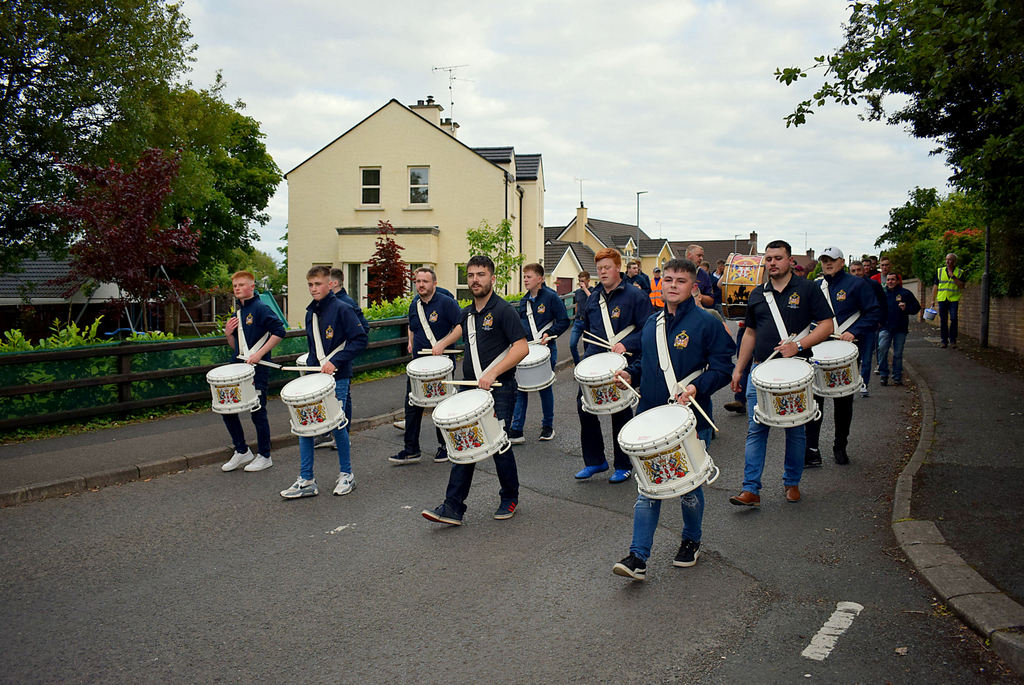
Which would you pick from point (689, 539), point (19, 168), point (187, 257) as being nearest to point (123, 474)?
point (689, 539)

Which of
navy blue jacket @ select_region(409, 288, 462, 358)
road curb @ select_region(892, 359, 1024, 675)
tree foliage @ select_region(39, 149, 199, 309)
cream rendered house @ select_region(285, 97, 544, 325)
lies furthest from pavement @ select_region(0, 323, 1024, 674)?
cream rendered house @ select_region(285, 97, 544, 325)

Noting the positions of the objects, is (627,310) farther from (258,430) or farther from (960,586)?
(258,430)

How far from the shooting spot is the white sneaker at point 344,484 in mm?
7562

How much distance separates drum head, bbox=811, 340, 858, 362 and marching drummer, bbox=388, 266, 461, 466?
375 cm

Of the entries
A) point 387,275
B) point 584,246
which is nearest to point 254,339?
point 387,275

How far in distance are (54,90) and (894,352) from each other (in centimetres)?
2165

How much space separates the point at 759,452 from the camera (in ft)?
22.1

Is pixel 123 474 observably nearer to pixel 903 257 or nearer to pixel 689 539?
pixel 689 539

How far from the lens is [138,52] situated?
968 inches

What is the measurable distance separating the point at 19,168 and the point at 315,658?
22.8 metres

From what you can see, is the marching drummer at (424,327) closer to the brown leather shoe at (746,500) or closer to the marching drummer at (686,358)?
the brown leather shoe at (746,500)

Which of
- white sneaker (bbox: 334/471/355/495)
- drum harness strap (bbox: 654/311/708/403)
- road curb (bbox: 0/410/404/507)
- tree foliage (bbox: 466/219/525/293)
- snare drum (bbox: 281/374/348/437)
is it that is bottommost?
road curb (bbox: 0/410/404/507)

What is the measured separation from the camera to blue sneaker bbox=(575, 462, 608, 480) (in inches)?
314

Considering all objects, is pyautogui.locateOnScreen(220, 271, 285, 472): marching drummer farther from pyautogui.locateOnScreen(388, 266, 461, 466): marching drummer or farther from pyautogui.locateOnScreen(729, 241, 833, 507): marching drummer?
pyautogui.locateOnScreen(729, 241, 833, 507): marching drummer
